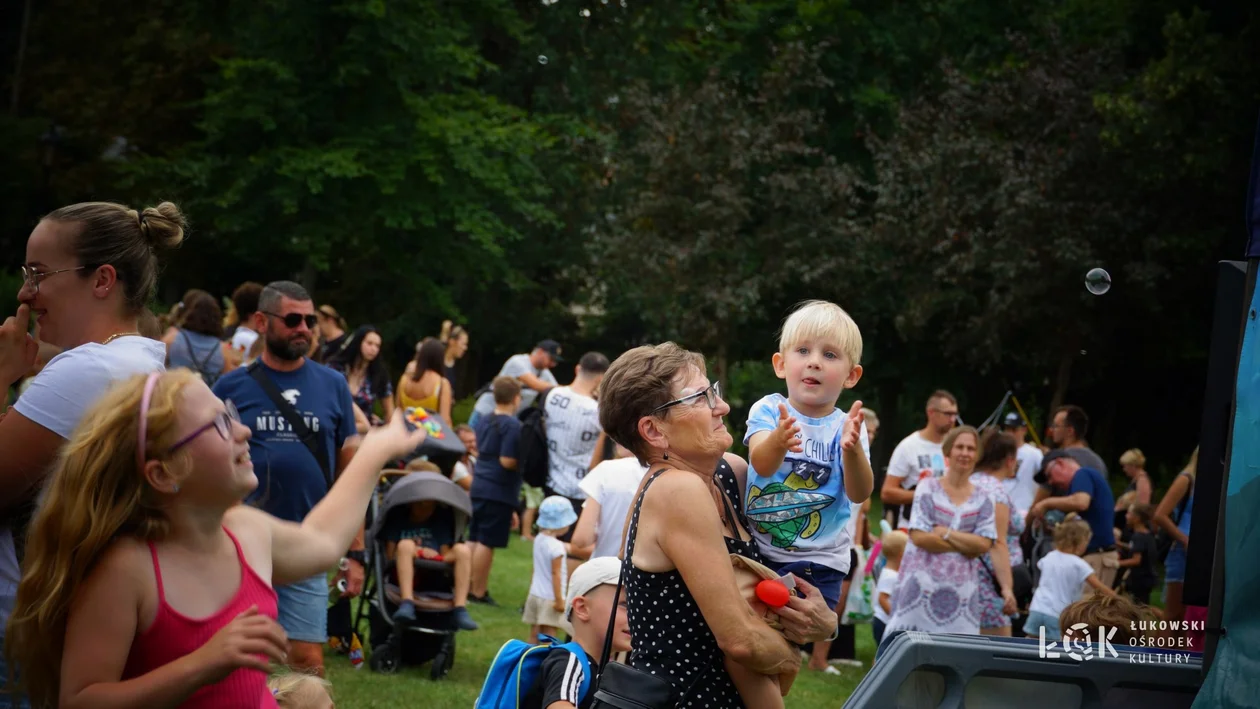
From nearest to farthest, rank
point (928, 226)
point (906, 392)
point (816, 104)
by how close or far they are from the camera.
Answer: point (928, 226) → point (816, 104) → point (906, 392)

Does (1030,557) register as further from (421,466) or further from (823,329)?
(823,329)

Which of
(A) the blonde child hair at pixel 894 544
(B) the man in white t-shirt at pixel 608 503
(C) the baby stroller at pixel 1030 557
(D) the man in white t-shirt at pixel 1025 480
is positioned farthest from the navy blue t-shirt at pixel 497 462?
(B) the man in white t-shirt at pixel 608 503

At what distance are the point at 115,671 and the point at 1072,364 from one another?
89.1ft

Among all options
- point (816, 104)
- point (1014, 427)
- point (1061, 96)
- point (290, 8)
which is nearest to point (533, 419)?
point (1014, 427)

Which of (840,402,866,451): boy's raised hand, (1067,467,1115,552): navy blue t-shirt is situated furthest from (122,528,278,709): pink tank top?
(1067,467,1115,552): navy blue t-shirt

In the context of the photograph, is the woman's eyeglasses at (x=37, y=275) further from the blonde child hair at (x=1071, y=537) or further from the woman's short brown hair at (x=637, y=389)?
the blonde child hair at (x=1071, y=537)

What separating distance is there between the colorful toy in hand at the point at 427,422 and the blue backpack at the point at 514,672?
535 cm

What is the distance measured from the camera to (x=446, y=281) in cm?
3659

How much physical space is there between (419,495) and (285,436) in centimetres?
300

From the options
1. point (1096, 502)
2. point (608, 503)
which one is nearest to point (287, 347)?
point (608, 503)

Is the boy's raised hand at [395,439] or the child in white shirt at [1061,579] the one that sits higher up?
the boy's raised hand at [395,439]

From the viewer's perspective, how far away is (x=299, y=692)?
3551 millimetres

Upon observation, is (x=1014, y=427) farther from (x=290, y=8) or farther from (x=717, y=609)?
(x=290, y=8)

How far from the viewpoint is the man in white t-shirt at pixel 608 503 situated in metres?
7.19
